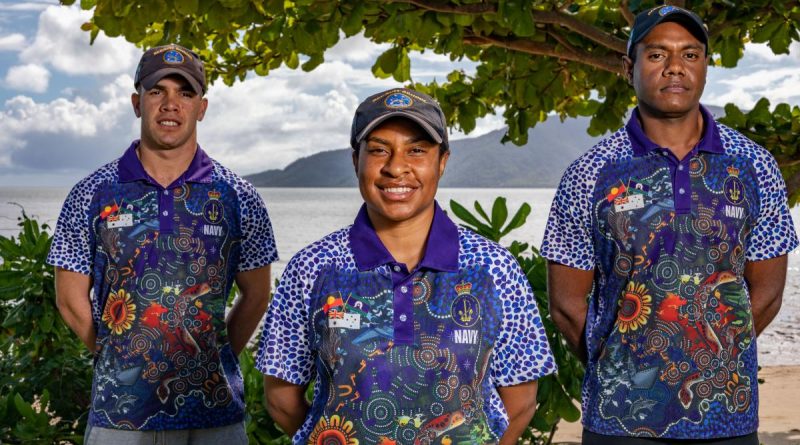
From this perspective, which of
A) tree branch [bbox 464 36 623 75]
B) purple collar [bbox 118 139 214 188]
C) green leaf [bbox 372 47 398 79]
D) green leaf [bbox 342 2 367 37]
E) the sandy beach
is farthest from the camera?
the sandy beach

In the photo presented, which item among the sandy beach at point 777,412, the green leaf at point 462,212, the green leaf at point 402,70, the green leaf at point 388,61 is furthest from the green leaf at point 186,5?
the sandy beach at point 777,412

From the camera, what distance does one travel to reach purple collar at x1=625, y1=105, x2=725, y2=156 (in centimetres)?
298

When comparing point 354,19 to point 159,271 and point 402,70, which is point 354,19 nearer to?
point 402,70

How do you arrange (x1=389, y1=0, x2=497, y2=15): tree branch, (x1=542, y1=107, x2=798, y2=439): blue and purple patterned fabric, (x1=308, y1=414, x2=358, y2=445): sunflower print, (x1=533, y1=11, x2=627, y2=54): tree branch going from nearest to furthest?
(x1=308, y1=414, x2=358, y2=445): sunflower print
(x1=542, y1=107, x2=798, y2=439): blue and purple patterned fabric
(x1=389, y1=0, x2=497, y2=15): tree branch
(x1=533, y1=11, x2=627, y2=54): tree branch

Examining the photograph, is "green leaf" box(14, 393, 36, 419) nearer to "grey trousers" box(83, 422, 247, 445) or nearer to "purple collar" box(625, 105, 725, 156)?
"grey trousers" box(83, 422, 247, 445)

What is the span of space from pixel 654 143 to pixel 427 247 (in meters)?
1.02

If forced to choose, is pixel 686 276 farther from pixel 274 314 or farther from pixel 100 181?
pixel 100 181

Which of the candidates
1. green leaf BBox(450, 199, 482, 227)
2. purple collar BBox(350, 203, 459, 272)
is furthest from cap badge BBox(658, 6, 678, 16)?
green leaf BBox(450, 199, 482, 227)

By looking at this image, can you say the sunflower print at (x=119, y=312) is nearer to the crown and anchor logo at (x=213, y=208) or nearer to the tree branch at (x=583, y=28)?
the crown and anchor logo at (x=213, y=208)

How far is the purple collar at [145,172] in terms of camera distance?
3.24 metres

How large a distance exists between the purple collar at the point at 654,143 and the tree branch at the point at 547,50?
10.3 ft

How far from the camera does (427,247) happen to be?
92.4 inches

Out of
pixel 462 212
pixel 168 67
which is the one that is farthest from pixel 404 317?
pixel 462 212

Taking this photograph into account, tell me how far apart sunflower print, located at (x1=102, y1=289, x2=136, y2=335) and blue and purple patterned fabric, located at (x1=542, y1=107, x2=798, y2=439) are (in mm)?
1381
